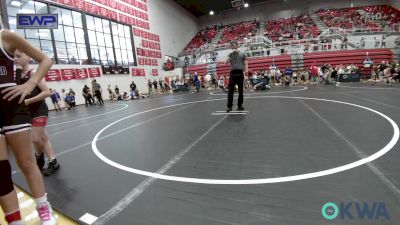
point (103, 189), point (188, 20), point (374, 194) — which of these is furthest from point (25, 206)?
point (188, 20)

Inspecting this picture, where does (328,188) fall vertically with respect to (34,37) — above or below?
below

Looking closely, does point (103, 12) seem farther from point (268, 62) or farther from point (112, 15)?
point (268, 62)

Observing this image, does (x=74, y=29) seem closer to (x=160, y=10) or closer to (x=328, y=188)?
(x=160, y=10)

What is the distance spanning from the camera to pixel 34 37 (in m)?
16.3

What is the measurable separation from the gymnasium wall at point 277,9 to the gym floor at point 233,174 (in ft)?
110

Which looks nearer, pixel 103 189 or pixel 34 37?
pixel 103 189

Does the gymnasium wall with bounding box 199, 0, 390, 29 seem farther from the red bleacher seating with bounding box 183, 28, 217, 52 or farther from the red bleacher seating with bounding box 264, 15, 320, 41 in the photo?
the red bleacher seating with bounding box 183, 28, 217, 52

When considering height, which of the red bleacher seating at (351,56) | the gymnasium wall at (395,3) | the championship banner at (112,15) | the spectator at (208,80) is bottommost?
the spectator at (208,80)

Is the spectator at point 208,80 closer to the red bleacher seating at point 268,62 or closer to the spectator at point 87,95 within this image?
the red bleacher seating at point 268,62

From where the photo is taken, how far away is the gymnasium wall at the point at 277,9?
32344mm

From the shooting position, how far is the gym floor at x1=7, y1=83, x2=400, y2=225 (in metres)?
1.91

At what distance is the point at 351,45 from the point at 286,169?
73.8 ft

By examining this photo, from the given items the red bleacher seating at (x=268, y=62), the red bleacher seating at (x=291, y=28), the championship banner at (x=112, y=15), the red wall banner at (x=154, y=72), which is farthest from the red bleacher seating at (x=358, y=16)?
the championship banner at (x=112, y=15)

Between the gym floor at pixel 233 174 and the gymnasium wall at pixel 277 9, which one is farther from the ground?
the gymnasium wall at pixel 277 9
